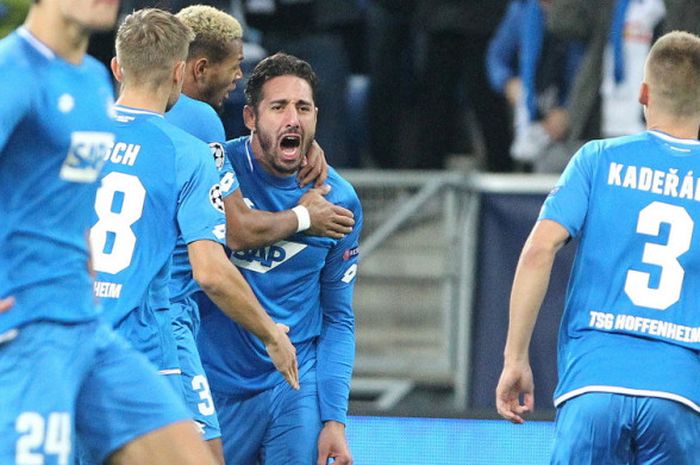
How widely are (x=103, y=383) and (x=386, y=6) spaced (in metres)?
7.27

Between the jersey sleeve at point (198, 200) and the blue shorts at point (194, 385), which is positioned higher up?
the jersey sleeve at point (198, 200)

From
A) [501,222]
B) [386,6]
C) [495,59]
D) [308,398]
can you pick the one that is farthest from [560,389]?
Answer: [386,6]

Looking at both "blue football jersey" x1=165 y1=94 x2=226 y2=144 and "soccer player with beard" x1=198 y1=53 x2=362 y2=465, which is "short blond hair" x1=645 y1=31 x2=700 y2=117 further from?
"blue football jersey" x1=165 y1=94 x2=226 y2=144

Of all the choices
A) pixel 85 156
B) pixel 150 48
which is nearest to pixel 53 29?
pixel 85 156

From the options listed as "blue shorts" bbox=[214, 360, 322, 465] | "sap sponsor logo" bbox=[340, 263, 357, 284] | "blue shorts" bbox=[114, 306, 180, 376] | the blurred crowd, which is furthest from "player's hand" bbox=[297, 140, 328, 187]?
the blurred crowd

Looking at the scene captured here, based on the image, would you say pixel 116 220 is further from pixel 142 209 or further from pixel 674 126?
pixel 674 126

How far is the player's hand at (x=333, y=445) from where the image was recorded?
6441 mm

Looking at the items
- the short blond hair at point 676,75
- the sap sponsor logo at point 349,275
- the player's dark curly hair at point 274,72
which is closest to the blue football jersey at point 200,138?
the player's dark curly hair at point 274,72

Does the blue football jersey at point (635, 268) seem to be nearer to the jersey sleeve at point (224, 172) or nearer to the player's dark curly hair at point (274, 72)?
the jersey sleeve at point (224, 172)

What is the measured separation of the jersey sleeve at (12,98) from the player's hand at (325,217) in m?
2.09

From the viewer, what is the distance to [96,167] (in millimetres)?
4738

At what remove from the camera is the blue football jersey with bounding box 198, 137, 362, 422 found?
652cm

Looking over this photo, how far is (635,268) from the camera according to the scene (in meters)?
5.52

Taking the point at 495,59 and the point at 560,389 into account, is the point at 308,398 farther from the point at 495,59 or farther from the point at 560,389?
the point at 495,59
